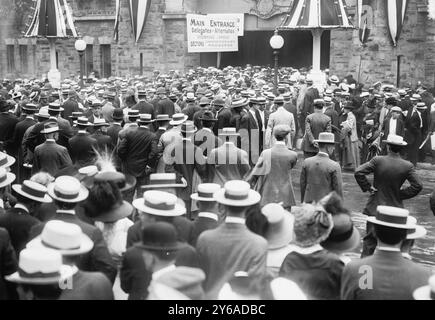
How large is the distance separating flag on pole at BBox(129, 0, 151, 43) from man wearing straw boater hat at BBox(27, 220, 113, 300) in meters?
23.5

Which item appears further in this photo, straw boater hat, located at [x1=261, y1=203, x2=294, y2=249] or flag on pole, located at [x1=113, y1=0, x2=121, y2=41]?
flag on pole, located at [x1=113, y1=0, x2=121, y2=41]

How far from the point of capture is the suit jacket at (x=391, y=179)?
7.89m

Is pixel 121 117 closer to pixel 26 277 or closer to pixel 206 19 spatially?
pixel 26 277

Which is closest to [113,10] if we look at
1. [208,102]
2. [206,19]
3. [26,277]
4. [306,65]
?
[206,19]

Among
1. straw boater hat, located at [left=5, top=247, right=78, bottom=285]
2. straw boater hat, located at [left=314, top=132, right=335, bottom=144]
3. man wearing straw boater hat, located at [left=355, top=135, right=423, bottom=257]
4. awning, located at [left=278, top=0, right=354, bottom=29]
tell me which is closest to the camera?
straw boater hat, located at [left=5, top=247, right=78, bottom=285]

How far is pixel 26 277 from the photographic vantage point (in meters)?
4.00

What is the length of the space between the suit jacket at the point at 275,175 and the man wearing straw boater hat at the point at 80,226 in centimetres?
385

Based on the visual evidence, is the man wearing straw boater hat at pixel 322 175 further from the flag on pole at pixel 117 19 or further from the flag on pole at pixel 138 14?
the flag on pole at pixel 117 19

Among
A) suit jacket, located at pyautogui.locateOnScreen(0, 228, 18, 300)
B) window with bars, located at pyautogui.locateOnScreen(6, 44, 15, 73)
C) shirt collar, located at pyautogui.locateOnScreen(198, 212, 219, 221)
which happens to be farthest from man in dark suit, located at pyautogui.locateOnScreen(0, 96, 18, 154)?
window with bars, located at pyautogui.locateOnScreen(6, 44, 15, 73)

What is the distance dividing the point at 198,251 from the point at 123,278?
2.05ft

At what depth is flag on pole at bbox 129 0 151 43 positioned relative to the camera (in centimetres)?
2717

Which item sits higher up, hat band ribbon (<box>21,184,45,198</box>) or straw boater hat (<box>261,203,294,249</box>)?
hat band ribbon (<box>21,184,45,198</box>)

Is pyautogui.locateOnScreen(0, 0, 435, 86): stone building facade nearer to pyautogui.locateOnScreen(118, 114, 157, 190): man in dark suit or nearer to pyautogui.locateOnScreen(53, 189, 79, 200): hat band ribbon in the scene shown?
pyautogui.locateOnScreen(118, 114, 157, 190): man in dark suit

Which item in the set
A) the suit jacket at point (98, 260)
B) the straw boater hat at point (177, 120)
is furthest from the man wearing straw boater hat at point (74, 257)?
the straw boater hat at point (177, 120)
